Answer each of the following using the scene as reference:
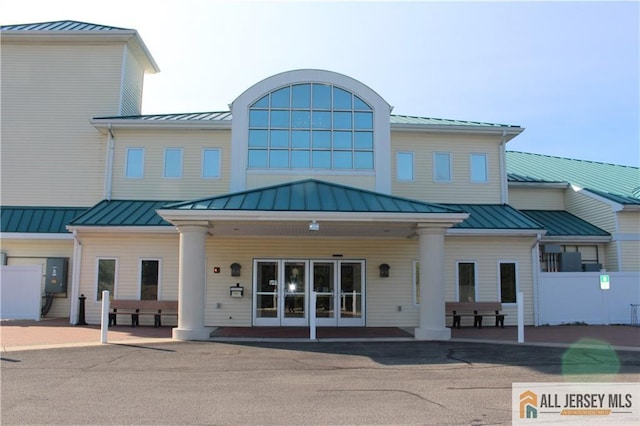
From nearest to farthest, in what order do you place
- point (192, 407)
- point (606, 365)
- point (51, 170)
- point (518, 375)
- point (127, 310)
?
point (192, 407)
point (518, 375)
point (606, 365)
point (127, 310)
point (51, 170)

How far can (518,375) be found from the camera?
9.99 m

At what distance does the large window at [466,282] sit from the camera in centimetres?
1898

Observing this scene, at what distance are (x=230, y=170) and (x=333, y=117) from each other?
391cm

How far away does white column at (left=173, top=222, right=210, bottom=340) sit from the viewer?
14.6 meters

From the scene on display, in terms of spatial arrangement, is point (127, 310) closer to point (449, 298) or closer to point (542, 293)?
point (449, 298)

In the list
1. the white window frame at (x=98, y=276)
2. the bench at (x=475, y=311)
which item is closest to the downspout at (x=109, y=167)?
the white window frame at (x=98, y=276)

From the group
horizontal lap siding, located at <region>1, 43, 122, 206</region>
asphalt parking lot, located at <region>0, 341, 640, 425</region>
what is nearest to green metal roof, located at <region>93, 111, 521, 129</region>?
horizontal lap siding, located at <region>1, 43, 122, 206</region>

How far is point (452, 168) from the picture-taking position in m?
20.8

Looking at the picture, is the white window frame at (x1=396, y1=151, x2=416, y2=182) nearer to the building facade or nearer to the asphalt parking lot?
the building facade

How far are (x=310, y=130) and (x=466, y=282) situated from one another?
7.35 metres

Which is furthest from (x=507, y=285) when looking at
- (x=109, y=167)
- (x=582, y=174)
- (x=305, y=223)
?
(x=109, y=167)

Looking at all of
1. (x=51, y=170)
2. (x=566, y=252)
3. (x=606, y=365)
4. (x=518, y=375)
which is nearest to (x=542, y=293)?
(x=566, y=252)

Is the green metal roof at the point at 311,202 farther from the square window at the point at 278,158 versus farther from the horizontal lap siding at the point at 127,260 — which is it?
the horizontal lap siding at the point at 127,260

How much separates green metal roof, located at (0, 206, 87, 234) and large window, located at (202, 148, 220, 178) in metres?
4.80
